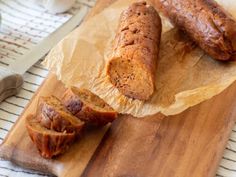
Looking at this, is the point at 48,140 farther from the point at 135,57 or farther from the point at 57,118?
the point at 135,57

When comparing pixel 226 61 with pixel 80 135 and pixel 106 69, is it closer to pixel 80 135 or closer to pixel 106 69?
pixel 106 69

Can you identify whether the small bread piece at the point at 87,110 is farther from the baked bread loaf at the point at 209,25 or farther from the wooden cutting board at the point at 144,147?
the baked bread loaf at the point at 209,25

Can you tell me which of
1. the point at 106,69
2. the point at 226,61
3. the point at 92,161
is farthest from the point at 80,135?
the point at 226,61

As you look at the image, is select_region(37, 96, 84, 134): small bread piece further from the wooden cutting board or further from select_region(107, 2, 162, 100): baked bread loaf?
select_region(107, 2, 162, 100): baked bread loaf

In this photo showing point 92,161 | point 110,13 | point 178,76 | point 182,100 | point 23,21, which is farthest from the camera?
point 23,21

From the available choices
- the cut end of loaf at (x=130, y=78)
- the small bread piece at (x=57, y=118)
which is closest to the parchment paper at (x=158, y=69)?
the cut end of loaf at (x=130, y=78)

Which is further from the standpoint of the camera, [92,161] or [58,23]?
[58,23]

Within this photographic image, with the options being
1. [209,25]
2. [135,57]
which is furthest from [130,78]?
[209,25]
